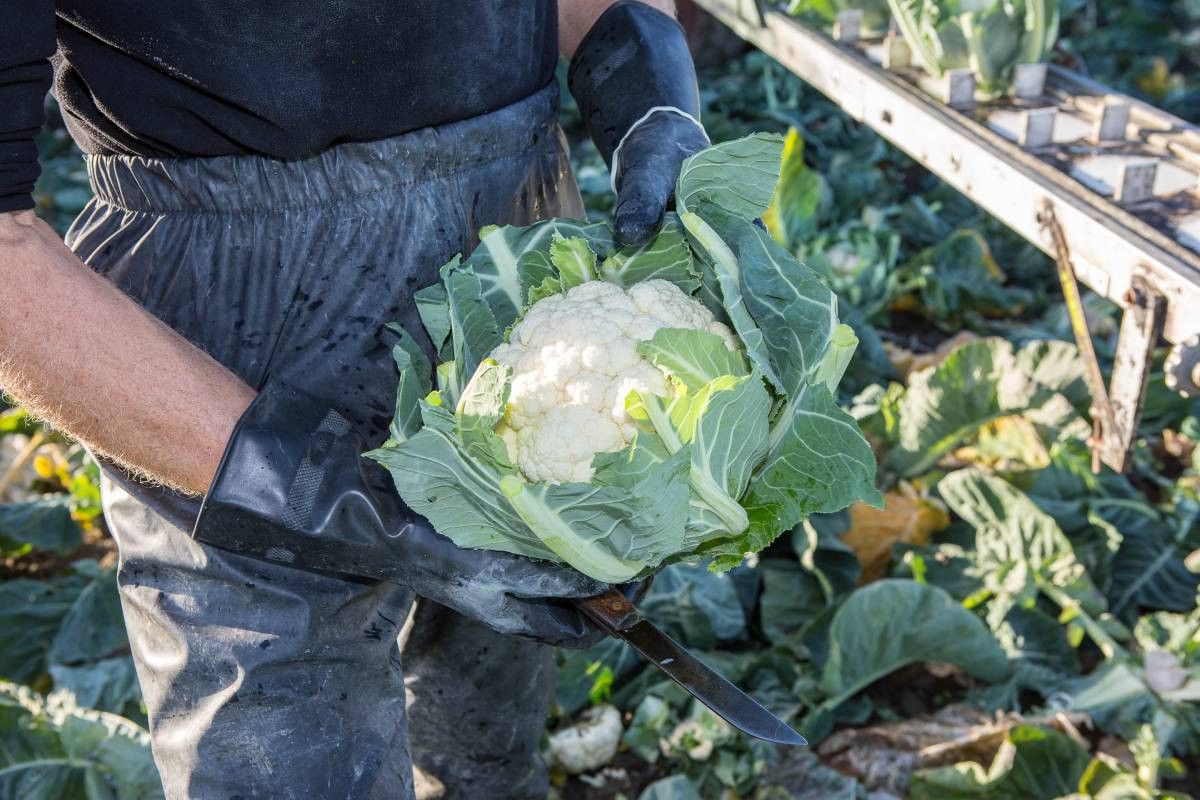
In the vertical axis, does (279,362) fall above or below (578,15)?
below

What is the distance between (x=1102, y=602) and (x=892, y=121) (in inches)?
48.4

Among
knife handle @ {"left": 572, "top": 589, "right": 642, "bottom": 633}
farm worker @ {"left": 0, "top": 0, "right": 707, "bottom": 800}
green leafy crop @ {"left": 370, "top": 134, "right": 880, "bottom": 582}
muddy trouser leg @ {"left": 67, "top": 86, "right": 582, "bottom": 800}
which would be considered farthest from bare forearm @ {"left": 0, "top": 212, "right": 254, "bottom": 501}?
knife handle @ {"left": 572, "top": 589, "right": 642, "bottom": 633}

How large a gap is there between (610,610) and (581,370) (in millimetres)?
273

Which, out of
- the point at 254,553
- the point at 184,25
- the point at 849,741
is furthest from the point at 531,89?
the point at 849,741

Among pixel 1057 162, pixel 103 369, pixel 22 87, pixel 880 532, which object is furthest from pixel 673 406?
pixel 880 532

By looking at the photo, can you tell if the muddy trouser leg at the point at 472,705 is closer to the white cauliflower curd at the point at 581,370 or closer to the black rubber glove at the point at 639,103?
the white cauliflower curd at the point at 581,370

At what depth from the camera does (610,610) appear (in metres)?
1.37

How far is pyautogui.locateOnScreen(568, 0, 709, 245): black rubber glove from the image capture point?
4.84 ft

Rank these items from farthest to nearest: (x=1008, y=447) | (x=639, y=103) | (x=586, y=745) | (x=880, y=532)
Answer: (x=1008, y=447), (x=880, y=532), (x=586, y=745), (x=639, y=103)

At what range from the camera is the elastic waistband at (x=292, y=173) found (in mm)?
1436

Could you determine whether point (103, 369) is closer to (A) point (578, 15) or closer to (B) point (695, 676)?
(B) point (695, 676)

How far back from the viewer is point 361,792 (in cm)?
147

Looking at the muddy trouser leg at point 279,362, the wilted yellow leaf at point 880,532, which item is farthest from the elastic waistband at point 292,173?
the wilted yellow leaf at point 880,532

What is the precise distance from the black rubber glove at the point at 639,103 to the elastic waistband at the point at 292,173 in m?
0.20
